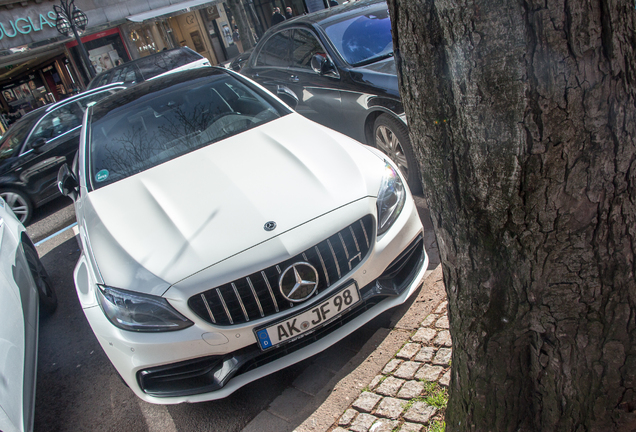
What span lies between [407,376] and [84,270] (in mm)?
2026

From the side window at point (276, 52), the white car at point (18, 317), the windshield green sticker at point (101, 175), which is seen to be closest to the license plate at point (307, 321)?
the white car at point (18, 317)

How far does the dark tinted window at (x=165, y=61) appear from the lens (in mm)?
11352

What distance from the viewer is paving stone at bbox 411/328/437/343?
2.72 meters

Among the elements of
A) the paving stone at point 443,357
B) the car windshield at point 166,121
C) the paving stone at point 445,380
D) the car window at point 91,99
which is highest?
the car window at point 91,99

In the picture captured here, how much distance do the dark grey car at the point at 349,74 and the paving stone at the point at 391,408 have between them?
2.45 meters

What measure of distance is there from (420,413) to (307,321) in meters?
0.71

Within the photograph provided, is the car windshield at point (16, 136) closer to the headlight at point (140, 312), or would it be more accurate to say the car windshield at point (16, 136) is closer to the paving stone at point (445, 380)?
the headlight at point (140, 312)

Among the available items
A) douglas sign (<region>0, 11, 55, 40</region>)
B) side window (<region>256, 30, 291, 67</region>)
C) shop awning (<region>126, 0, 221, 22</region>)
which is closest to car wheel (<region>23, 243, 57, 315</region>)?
side window (<region>256, 30, 291, 67</region>)

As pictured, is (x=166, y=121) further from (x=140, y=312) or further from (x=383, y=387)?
(x=383, y=387)

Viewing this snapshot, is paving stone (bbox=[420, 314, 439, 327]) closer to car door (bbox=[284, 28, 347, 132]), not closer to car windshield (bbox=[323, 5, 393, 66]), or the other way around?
car door (bbox=[284, 28, 347, 132])

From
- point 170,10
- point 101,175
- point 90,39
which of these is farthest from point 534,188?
point 170,10

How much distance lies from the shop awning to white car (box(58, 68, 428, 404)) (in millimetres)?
23321

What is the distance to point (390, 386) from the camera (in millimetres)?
2484

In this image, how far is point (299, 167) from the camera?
3141mm
